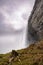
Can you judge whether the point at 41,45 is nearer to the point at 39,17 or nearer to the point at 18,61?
the point at 18,61

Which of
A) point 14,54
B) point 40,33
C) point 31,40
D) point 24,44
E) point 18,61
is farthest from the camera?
point 24,44

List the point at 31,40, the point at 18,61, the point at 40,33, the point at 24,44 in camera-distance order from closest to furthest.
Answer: the point at 18,61, the point at 40,33, the point at 31,40, the point at 24,44

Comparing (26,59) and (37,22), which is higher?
(37,22)

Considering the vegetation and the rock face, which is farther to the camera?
the rock face

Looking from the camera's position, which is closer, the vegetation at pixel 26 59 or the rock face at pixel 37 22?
the vegetation at pixel 26 59

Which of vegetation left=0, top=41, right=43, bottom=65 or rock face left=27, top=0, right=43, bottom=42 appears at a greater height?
rock face left=27, top=0, right=43, bottom=42

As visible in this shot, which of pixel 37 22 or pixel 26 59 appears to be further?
pixel 37 22

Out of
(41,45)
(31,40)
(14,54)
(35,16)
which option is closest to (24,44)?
(31,40)

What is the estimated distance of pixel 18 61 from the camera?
6700 centimetres

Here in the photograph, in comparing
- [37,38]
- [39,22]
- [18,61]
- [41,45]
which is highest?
[39,22]

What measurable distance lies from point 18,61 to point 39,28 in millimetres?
88451

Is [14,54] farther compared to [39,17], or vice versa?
[39,17]

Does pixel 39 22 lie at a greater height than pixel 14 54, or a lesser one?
greater

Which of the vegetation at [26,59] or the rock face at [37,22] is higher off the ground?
the rock face at [37,22]
